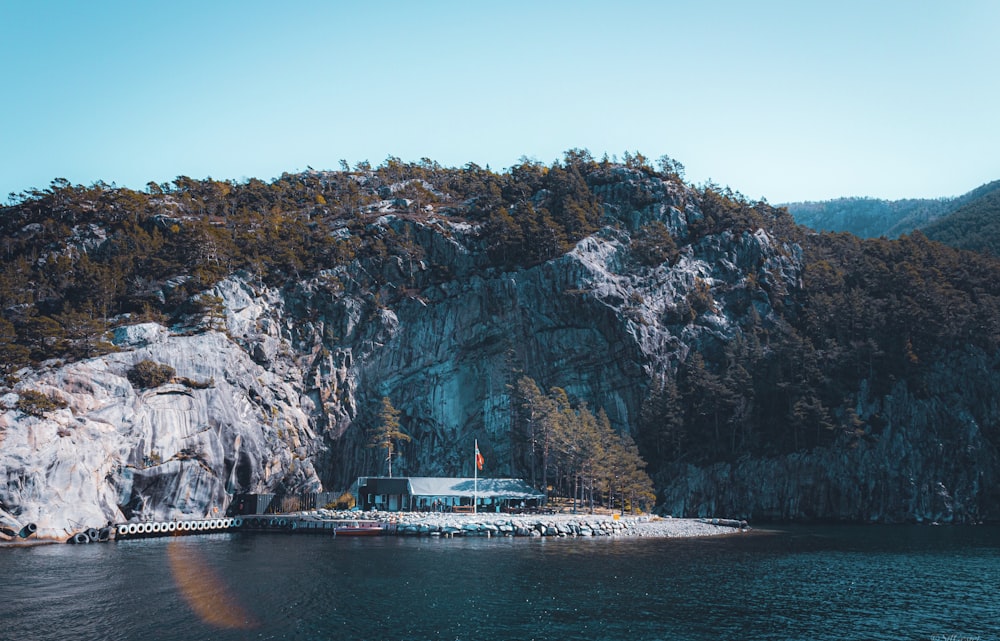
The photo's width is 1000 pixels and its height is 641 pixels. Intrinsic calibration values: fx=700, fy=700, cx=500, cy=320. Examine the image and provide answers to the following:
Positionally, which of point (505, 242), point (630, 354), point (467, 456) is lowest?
point (467, 456)

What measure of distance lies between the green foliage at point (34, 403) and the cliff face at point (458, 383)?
1.95 ft

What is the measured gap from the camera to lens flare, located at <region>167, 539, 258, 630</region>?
35188 mm

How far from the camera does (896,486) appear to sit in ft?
320

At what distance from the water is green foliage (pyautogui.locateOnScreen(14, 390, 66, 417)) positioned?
15685 mm

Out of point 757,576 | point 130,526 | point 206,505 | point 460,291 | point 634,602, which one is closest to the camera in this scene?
point 634,602

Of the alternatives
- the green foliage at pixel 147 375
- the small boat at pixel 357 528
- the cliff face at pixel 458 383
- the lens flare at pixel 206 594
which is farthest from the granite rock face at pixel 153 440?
the lens flare at pixel 206 594

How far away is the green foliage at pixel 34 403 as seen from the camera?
69.2m

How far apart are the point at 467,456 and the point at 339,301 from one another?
31.8 meters

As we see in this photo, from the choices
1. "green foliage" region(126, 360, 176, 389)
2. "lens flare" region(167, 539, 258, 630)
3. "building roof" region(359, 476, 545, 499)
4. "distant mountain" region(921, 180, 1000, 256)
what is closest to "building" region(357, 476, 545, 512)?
"building roof" region(359, 476, 545, 499)

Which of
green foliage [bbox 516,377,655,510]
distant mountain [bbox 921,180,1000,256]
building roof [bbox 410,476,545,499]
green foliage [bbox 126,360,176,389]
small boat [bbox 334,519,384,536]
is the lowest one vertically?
small boat [bbox 334,519,384,536]

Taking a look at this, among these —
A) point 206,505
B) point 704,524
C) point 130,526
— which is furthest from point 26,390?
point 704,524

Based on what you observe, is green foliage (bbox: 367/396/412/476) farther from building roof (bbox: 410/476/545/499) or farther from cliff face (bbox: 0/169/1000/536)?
building roof (bbox: 410/476/545/499)

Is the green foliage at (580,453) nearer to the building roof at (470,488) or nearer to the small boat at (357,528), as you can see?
the building roof at (470,488)

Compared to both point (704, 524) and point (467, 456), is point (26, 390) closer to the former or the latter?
point (467, 456)
